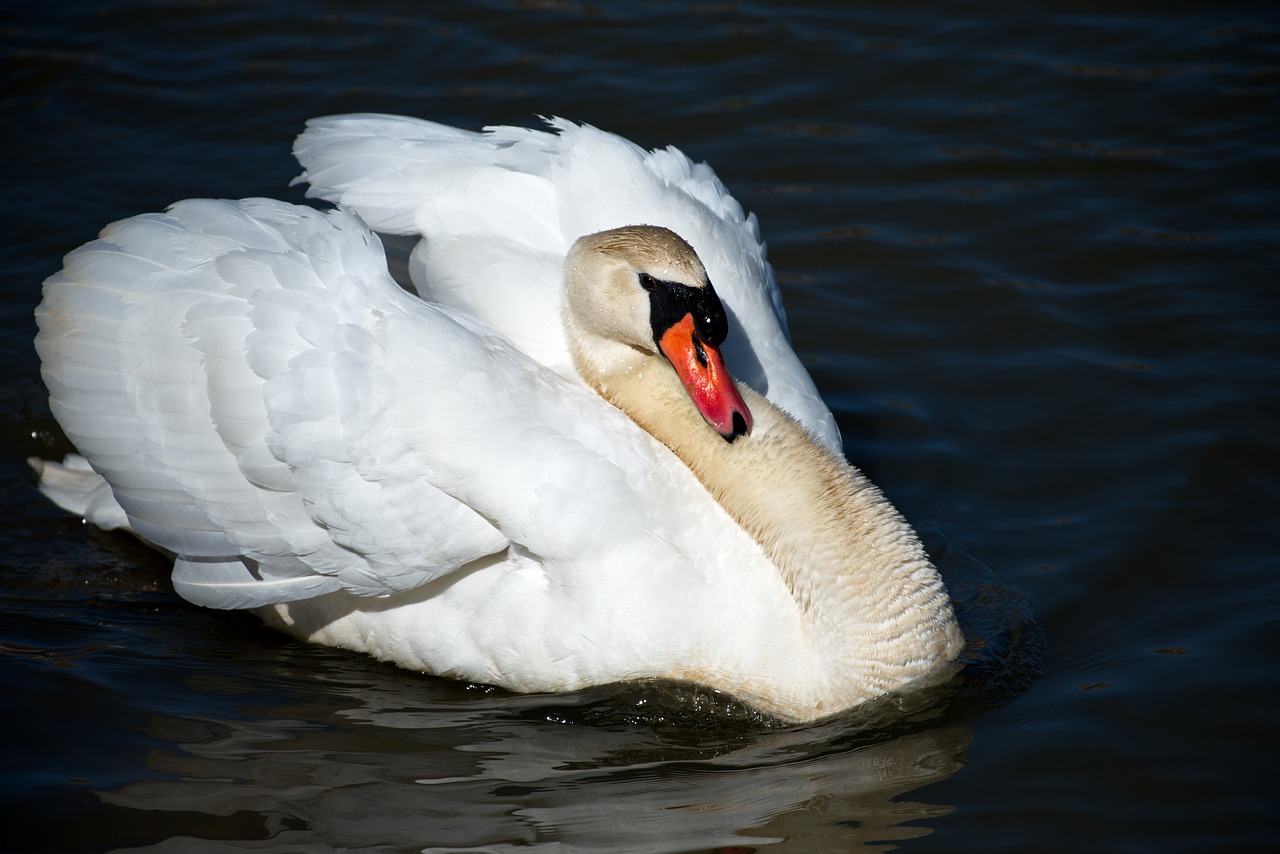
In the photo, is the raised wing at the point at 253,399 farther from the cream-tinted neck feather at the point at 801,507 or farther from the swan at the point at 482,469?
the cream-tinted neck feather at the point at 801,507

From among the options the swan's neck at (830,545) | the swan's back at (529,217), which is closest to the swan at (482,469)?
the swan's neck at (830,545)

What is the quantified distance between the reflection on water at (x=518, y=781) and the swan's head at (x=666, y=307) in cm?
119

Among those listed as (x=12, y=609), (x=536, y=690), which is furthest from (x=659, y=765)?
(x=12, y=609)

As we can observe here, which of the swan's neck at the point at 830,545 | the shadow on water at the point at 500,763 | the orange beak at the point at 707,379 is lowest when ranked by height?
the shadow on water at the point at 500,763

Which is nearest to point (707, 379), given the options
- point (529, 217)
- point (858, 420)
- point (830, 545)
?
point (830, 545)

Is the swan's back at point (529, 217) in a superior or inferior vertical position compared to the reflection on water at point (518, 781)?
superior

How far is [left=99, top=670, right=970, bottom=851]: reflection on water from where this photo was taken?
14.4 feet

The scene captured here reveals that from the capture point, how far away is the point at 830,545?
16.4ft

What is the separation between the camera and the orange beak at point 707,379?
5008mm

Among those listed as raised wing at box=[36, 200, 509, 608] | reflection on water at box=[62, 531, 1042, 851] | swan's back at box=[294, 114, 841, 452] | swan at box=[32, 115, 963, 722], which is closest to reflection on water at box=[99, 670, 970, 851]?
reflection on water at box=[62, 531, 1042, 851]

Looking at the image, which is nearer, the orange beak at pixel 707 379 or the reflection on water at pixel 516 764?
the reflection on water at pixel 516 764

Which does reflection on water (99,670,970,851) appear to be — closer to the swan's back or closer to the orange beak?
the orange beak

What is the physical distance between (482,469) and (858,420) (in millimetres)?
2898

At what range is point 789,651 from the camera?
4.98m
